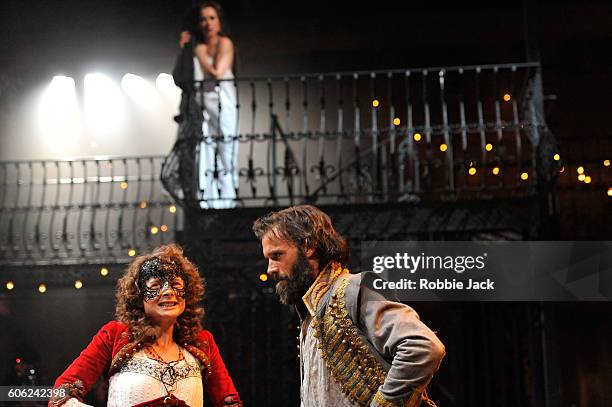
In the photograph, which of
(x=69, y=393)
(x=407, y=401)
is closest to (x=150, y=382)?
(x=69, y=393)

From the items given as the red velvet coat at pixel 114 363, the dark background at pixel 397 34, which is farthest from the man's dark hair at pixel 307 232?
the dark background at pixel 397 34

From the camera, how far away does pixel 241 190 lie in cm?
604

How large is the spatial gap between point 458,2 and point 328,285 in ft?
10.9

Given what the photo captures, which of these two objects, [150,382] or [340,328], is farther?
[150,382]

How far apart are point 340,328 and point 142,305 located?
3.52 feet

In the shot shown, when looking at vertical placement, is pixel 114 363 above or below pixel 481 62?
below

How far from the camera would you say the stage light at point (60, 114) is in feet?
15.2

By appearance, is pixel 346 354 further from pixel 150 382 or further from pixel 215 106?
pixel 215 106

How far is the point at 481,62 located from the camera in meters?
5.58

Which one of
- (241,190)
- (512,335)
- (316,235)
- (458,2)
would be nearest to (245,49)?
(241,190)

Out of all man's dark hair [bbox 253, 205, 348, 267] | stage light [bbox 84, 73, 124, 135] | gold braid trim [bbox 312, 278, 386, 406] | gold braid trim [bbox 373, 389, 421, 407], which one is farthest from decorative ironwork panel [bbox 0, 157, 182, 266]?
gold braid trim [bbox 373, 389, 421, 407]

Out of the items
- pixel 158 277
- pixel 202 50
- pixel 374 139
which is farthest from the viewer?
pixel 374 139

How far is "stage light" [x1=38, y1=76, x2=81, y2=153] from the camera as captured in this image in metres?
4.63

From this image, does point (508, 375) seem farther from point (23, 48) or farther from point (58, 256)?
point (23, 48)
